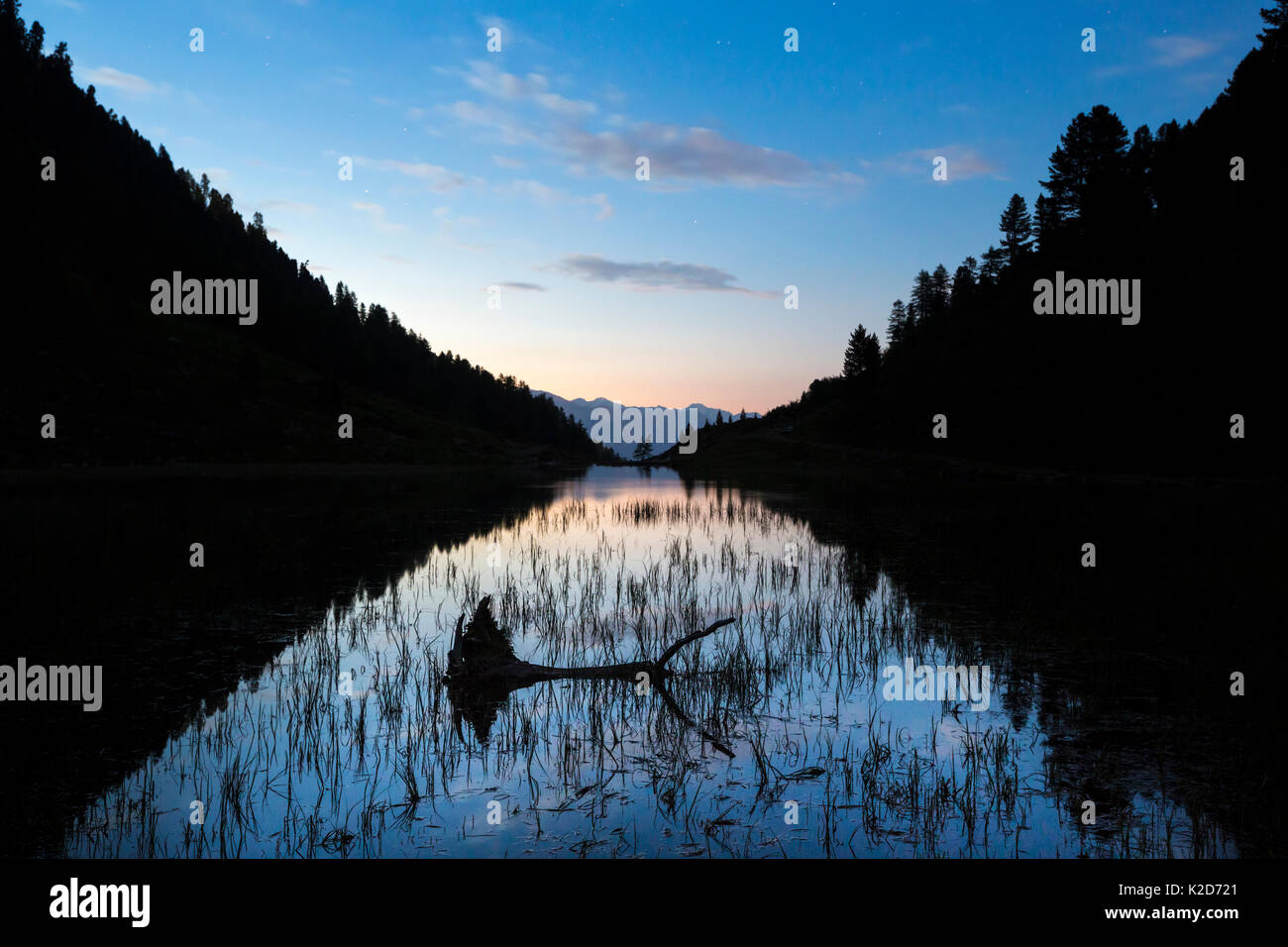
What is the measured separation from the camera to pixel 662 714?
1066 cm

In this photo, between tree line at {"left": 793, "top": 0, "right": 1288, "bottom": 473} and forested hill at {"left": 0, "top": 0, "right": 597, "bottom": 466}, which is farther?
forested hill at {"left": 0, "top": 0, "right": 597, "bottom": 466}

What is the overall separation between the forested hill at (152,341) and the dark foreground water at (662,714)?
224 feet

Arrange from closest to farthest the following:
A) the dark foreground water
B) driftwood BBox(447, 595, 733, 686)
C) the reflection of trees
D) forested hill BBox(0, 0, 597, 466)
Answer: the dark foreground water < the reflection of trees < driftwood BBox(447, 595, 733, 686) < forested hill BBox(0, 0, 597, 466)

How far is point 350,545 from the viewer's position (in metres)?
27.0

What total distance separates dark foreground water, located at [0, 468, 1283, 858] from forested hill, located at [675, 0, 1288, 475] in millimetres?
48135

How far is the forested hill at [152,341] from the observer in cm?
8369

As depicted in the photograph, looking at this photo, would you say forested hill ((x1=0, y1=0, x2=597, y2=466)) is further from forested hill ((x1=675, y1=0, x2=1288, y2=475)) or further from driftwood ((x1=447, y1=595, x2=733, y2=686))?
driftwood ((x1=447, y1=595, x2=733, y2=686))

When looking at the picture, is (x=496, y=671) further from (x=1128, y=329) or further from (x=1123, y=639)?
(x=1128, y=329)

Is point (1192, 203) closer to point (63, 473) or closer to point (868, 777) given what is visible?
point (868, 777)

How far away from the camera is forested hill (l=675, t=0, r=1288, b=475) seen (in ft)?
207

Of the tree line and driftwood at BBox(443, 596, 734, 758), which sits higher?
the tree line

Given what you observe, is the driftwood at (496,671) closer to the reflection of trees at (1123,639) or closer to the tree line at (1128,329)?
the reflection of trees at (1123,639)

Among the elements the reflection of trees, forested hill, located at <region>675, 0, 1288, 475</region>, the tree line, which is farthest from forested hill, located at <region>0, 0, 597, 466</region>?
the reflection of trees

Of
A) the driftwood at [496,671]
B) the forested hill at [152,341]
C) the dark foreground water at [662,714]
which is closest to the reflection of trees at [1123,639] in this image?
the dark foreground water at [662,714]
